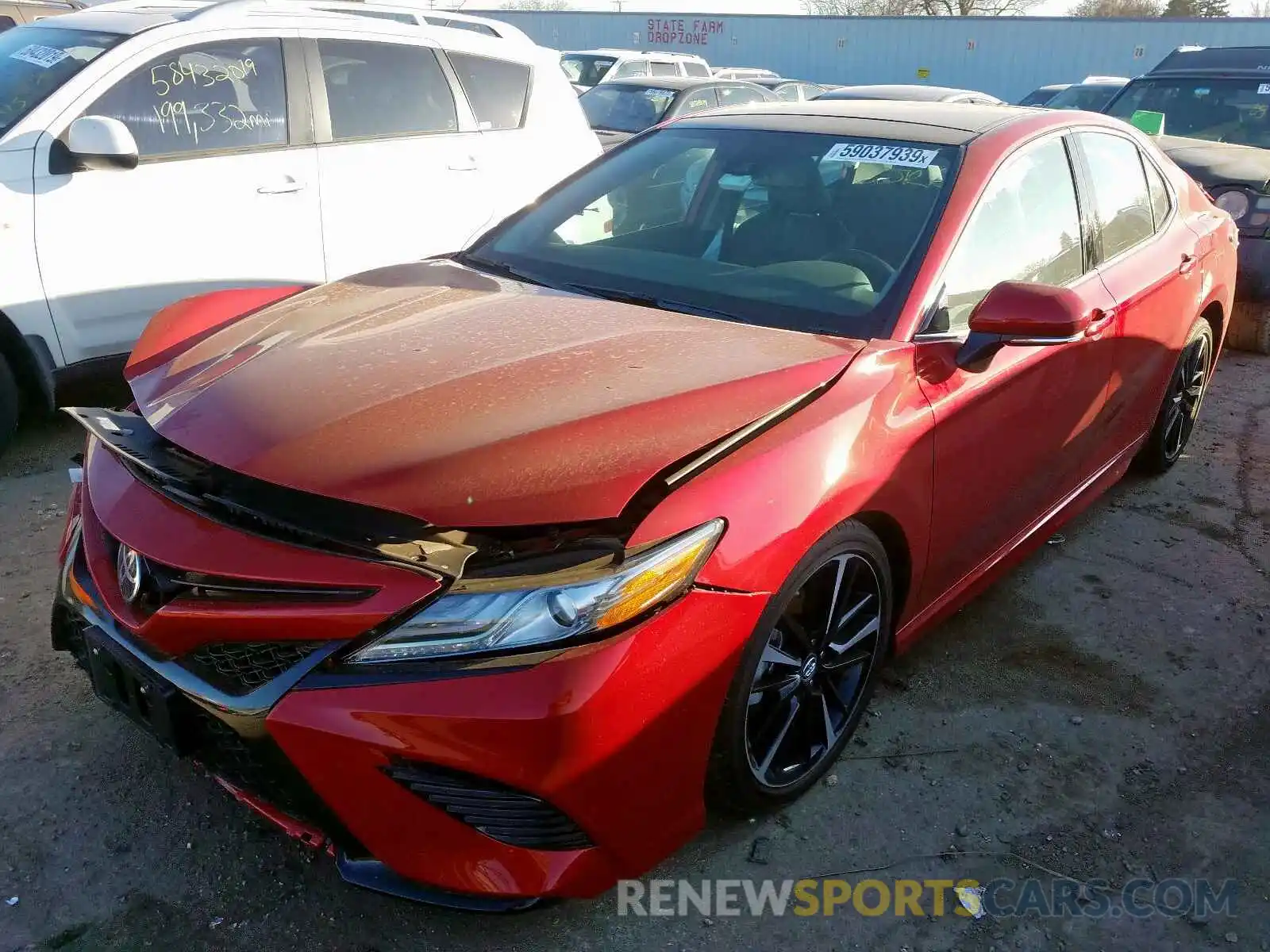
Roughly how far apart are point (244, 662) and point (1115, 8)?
51.7m

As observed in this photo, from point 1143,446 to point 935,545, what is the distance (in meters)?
2.16

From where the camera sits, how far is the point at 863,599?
2471 millimetres

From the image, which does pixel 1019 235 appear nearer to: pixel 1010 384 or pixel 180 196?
pixel 1010 384

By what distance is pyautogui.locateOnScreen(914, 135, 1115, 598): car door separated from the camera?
8.43ft

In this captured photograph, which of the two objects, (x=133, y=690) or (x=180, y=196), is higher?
(x=180, y=196)

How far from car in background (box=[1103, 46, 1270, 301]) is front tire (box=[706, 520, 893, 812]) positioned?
4955mm

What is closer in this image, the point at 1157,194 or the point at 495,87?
the point at 1157,194

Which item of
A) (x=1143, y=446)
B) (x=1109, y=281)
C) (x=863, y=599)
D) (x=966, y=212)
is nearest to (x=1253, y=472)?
(x=1143, y=446)

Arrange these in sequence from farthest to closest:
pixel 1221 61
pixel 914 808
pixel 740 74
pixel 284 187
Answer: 1. pixel 740 74
2. pixel 1221 61
3. pixel 284 187
4. pixel 914 808

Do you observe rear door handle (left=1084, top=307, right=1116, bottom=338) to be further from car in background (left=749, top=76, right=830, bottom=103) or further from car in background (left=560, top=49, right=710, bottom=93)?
car in background (left=749, top=76, right=830, bottom=103)

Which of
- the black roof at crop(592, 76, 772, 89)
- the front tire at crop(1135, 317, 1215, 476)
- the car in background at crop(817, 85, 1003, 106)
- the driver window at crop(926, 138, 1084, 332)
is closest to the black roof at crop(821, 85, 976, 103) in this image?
the car in background at crop(817, 85, 1003, 106)

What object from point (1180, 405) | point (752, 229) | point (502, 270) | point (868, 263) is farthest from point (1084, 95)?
point (502, 270)

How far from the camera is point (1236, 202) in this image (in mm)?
6035

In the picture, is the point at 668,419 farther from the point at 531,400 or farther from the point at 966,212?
the point at 966,212
